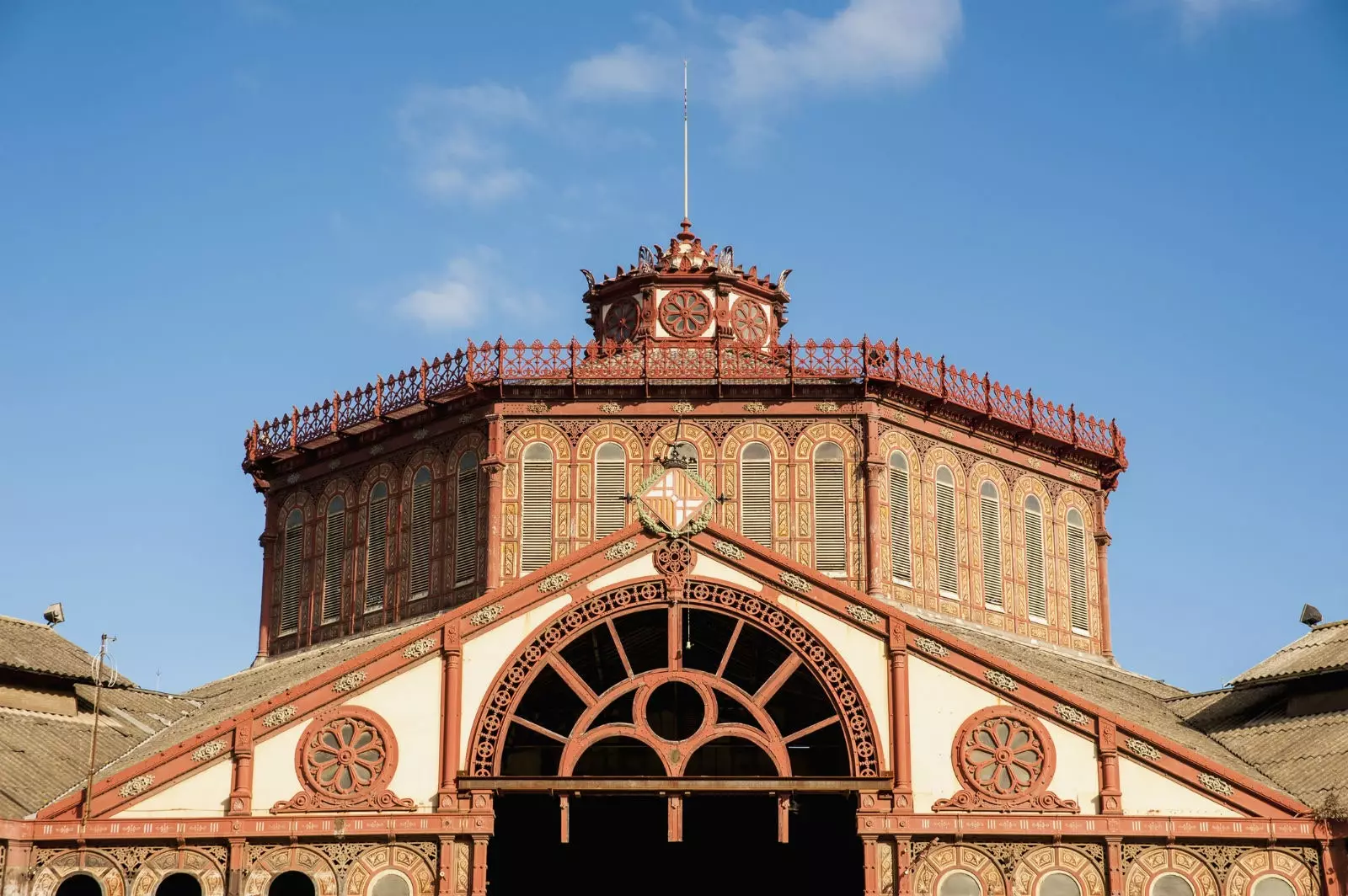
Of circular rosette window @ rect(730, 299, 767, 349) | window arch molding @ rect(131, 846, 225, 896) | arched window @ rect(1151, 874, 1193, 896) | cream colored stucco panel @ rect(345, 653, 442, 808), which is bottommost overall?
arched window @ rect(1151, 874, 1193, 896)

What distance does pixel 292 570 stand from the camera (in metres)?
65.4

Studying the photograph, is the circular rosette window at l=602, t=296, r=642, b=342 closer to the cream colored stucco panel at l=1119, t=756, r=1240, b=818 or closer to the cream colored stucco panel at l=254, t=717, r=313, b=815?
the cream colored stucco panel at l=254, t=717, r=313, b=815

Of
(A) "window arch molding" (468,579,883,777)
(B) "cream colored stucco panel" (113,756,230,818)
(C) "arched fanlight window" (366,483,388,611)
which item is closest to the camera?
(B) "cream colored stucco panel" (113,756,230,818)

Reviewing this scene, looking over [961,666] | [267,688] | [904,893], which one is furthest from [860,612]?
[267,688]

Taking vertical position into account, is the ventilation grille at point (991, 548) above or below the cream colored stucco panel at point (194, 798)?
above

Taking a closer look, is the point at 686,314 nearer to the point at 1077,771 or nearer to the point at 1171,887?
the point at 1077,771

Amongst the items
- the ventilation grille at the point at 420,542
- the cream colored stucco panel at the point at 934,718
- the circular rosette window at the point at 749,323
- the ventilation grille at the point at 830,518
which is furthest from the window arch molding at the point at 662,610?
the circular rosette window at the point at 749,323

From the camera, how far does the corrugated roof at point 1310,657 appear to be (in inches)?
2116

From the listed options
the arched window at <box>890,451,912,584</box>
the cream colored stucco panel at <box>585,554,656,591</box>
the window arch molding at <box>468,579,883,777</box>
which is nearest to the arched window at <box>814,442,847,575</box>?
the arched window at <box>890,451,912,584</box>

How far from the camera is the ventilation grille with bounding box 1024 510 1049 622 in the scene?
63.8 meters

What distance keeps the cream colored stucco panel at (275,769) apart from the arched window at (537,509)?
39.3ft

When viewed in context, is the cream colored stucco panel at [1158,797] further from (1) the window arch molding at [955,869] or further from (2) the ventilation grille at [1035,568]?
(2) the ventilation grille at [1035,568]

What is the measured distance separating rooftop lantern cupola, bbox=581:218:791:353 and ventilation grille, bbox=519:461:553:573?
19.3ft

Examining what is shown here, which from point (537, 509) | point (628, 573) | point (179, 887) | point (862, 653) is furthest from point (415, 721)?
point (537, 509)
